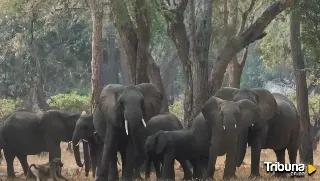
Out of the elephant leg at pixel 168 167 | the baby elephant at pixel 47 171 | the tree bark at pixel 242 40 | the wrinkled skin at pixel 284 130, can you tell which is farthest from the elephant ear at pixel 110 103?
the tree bark at pixel 242 40

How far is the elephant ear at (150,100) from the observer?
17031 millimetres

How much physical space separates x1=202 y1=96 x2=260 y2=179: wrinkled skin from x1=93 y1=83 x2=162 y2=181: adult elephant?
1.33 metres

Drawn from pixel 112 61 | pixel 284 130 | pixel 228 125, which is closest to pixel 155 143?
pixel 228 125

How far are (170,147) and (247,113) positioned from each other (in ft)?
5.64

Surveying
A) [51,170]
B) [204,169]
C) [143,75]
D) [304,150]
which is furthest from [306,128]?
[51,170]

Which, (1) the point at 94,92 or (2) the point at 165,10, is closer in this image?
(2) the point at 165,10

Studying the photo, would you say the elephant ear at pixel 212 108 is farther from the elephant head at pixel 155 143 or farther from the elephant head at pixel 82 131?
the elephant head at pixel 82 131

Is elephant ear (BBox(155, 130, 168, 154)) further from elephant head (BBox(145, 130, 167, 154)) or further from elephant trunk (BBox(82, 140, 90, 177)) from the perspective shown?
elephant trunk (BBox(82, 140, 90, 177))

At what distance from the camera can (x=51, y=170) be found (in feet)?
54.6

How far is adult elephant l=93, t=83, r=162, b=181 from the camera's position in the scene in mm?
15820

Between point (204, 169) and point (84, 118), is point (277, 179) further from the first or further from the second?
point (84, 118)

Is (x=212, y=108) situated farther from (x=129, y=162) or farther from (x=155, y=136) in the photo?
(x=129, y=162)

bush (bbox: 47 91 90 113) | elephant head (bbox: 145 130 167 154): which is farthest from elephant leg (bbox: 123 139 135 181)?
bush (bbox: 47 91 90 113)

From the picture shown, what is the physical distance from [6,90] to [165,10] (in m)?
30.9
